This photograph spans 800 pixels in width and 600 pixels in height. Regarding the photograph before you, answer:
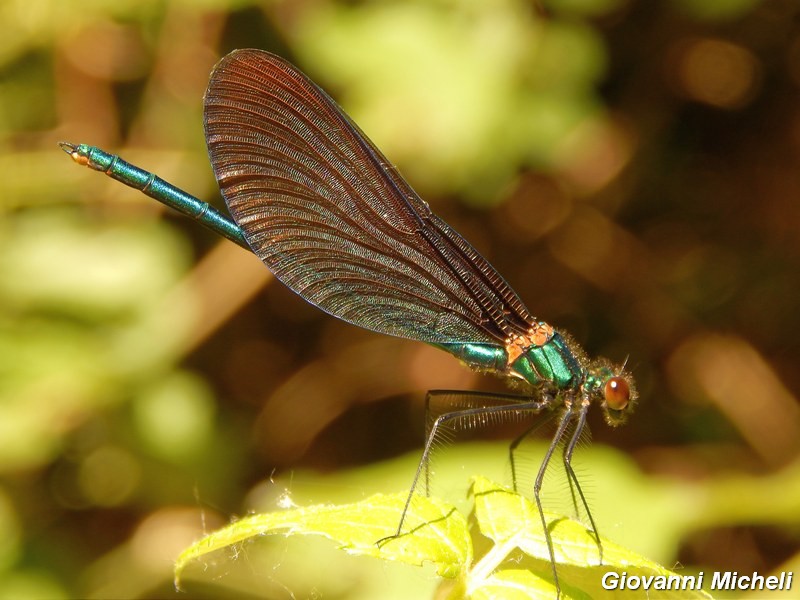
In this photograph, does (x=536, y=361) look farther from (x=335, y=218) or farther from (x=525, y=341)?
(x=335, y=218)

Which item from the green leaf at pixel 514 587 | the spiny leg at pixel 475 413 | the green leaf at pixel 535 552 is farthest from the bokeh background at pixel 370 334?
the green leaf at pixel 514 587

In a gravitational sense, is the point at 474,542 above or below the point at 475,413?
below

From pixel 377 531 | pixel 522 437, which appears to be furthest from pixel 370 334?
pixel 377 531

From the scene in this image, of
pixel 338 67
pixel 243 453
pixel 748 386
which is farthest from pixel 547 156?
pixel 243 453

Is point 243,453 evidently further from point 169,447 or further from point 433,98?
point 433,98

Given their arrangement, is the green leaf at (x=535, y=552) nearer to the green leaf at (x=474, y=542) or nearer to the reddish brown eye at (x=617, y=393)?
the green leaf at (x=474, y=542)

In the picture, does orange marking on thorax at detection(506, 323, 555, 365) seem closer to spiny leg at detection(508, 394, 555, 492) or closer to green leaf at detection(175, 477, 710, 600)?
spiny leg at detection(508, 394, 555, 492)

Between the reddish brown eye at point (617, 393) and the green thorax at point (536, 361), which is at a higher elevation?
the green thorax at point (536, 361)
